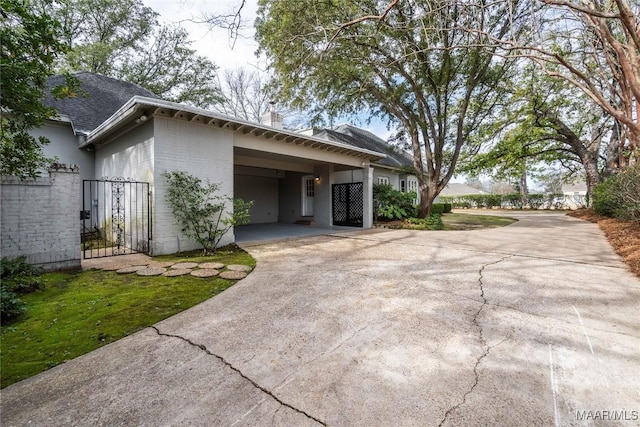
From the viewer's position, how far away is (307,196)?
13.6 m

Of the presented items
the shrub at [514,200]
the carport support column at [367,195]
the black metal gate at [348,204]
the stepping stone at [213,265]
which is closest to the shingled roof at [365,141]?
the black metal gate at [348,204]

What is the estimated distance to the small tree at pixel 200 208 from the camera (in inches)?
243

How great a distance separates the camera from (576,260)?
5402 mm

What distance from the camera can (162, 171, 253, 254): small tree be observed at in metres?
6.18

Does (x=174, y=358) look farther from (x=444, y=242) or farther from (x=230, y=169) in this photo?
(x=444, y=242)

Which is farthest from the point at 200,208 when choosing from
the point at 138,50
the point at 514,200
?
the point at 514,200

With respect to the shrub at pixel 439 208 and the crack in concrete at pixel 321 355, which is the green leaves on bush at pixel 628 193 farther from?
the crack in concrete at pixel 321 355

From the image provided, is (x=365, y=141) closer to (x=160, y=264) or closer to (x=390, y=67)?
(x=390, y=67)

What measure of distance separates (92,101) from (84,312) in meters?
10.9

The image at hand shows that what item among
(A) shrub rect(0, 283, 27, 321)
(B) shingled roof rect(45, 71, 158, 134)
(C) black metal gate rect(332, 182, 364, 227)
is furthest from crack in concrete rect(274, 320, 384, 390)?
(B) shingled roof rect(45, 71, 158, 134)

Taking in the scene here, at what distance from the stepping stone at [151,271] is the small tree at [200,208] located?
1370mm

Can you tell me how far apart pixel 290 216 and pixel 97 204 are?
7.90m

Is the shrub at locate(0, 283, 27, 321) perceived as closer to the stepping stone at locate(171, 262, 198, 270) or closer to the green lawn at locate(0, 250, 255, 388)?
the green lawn at locate(0, 250, 255, 388)

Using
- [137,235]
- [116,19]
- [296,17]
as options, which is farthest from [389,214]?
[116,19]
